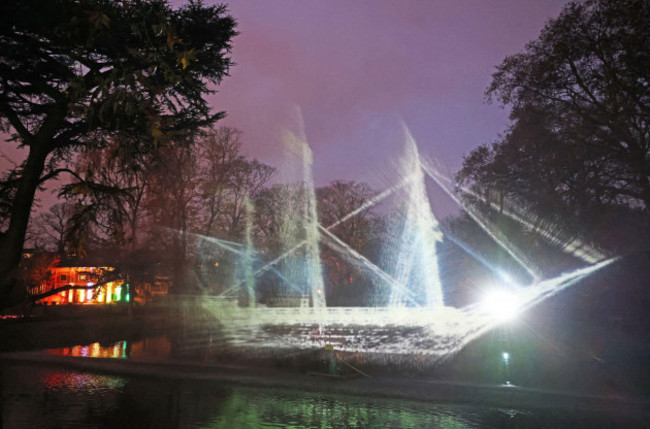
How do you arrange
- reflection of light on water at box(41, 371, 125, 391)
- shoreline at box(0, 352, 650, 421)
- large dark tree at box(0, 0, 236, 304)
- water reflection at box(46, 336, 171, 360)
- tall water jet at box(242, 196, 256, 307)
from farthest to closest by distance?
tall water jet at box(242, 196, 256, 307)
water reflection at box(46, 336, 171, 360)
reflection of light on water at box(41, 371, 125, 391)
shoreline at box(0, 352, 650, 421)
large dark tree at box(0, 0, 236, 304)

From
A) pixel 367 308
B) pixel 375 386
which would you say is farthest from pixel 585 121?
pixel 367 308

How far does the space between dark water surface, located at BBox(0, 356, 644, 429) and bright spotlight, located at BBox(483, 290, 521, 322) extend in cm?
2456

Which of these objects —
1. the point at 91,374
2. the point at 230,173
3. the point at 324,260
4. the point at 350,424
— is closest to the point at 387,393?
the point at 350,424

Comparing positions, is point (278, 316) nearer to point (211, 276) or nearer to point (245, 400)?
point (211, 276)

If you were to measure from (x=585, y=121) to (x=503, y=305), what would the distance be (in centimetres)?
1895

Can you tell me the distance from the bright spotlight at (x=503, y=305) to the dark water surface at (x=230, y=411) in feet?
80.6

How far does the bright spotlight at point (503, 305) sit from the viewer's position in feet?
108

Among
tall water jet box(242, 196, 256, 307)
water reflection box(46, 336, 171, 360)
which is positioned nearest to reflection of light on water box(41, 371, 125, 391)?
water reflection box(46, 336, 171, 360)

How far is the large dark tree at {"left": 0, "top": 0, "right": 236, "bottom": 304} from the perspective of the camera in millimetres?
3481

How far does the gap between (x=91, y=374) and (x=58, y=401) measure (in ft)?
11.2

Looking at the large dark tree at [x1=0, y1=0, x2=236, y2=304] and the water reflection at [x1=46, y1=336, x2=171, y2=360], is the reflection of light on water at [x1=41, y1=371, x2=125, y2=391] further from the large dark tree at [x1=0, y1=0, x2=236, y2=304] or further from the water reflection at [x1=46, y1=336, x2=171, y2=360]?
the large dark tree at [x1=0, y1=0, x2=236, y2=304]

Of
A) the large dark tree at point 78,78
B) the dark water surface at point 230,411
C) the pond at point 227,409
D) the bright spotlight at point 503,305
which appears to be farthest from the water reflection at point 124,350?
the bright spotlight at point 503,305

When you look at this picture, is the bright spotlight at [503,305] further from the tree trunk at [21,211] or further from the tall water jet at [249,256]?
the tree trunk at [21,211]

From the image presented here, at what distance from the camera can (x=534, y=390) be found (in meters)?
10.0
